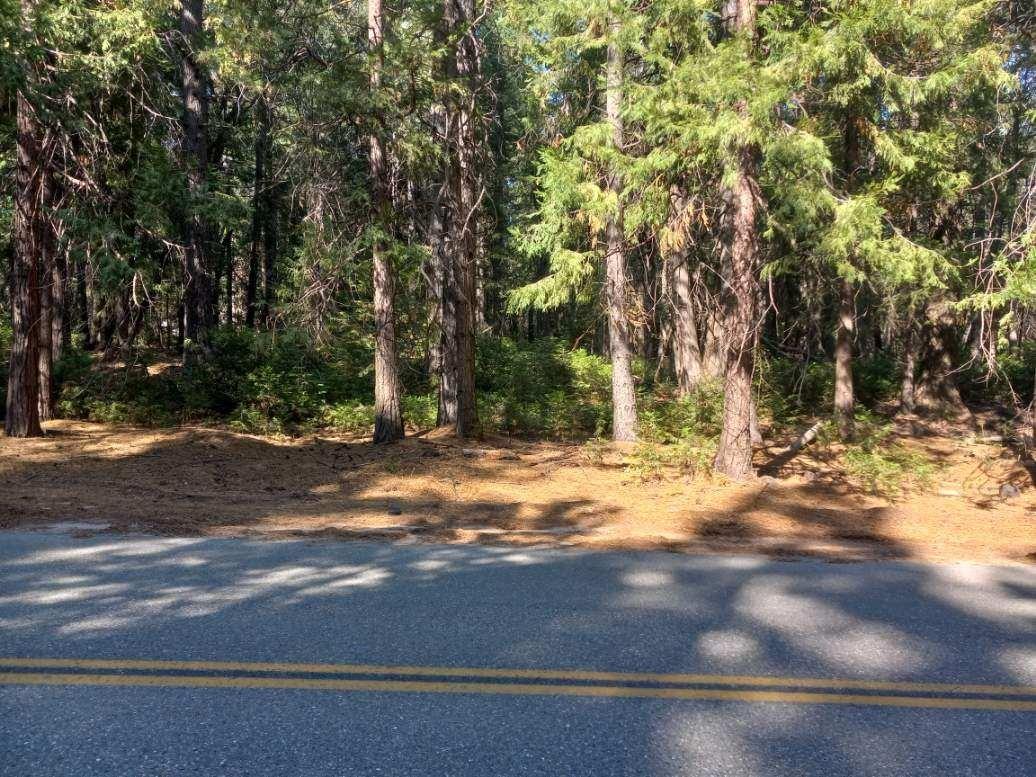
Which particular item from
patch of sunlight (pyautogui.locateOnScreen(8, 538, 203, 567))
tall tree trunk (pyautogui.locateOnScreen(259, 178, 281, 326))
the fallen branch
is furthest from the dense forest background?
patch of sunlight (pyautogui.locateOnScreen(8, 538, 203, 567))

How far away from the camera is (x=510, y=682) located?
14.4 ft

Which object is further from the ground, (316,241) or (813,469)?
(316,241)

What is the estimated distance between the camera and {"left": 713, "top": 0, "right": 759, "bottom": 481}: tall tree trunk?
12.1m

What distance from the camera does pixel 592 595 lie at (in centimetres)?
619

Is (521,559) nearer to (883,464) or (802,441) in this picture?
(883,464)

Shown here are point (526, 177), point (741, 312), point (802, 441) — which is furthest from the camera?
point (526, 177)

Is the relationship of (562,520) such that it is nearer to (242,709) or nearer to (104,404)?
(242,709)

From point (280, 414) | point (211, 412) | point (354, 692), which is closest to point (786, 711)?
point (354, 692)

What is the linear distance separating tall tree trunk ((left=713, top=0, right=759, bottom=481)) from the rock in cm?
383

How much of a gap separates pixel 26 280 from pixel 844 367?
1749 cm

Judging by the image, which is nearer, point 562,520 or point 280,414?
point 562,520

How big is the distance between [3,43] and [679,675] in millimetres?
14998

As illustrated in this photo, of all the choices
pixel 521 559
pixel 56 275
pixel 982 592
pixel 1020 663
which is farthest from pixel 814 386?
pixel 56 275

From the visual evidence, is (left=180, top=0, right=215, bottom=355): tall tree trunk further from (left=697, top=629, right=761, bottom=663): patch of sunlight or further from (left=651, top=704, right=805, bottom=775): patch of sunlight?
(left=651, top=704, right=805, bottom=775): patch of sunlight
